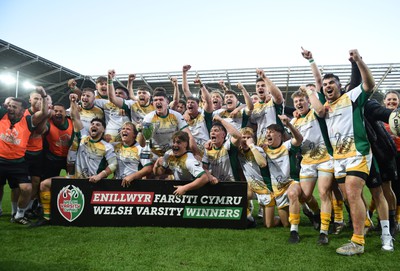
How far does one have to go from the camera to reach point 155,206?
183 inches

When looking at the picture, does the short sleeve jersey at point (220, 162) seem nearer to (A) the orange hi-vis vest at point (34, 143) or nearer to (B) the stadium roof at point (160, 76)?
(A) the orange hi-vis vest at point (34, 143)

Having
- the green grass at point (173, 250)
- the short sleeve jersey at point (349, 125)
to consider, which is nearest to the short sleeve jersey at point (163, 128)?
the green grass at point (173, 250)

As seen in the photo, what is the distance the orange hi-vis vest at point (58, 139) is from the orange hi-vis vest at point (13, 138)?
0.51m

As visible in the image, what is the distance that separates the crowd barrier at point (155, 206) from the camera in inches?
181

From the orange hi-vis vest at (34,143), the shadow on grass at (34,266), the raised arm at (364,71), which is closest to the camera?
the shadow on grass at (34,266)

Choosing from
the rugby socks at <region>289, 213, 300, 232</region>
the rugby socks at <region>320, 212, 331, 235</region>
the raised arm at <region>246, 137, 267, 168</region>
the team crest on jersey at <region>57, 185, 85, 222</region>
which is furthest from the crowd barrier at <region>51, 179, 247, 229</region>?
the rugby socks at <region>320, 212, 331, 235</region>

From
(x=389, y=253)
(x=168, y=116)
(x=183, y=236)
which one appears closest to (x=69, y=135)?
(x=168, y=116)

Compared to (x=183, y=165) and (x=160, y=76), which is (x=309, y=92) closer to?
(x=183, y=165)

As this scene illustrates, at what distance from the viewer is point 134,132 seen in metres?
5.71

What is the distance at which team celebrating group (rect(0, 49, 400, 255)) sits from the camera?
12.5ft

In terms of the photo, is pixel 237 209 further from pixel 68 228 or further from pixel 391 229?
pixel 68 228

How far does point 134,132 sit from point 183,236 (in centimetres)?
236

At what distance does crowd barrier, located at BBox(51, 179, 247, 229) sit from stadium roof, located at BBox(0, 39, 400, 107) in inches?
727

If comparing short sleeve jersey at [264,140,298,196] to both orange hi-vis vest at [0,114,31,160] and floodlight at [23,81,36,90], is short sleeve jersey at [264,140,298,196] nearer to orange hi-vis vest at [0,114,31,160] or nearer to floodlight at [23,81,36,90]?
orange hi-vis vest at [0,114,31,160]
